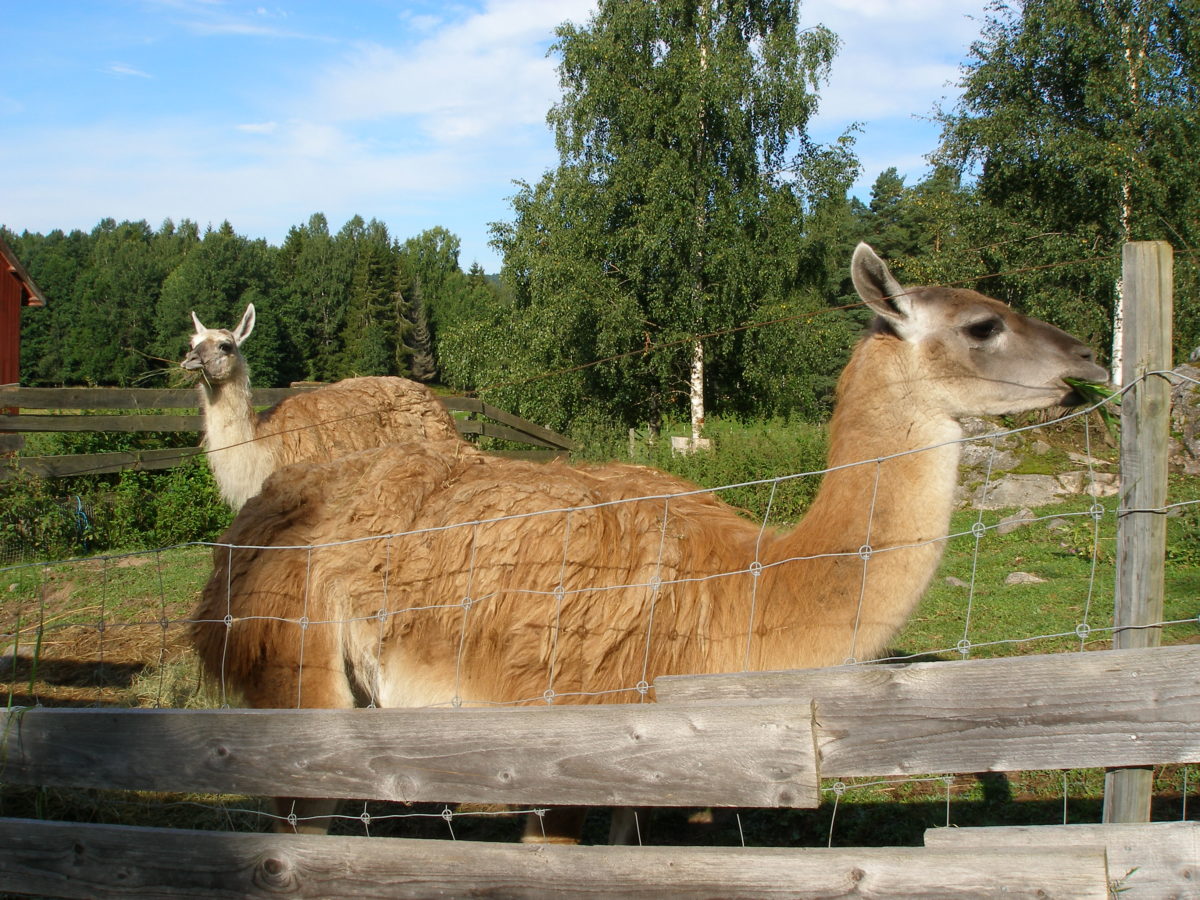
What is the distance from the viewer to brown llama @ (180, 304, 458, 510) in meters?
7.66

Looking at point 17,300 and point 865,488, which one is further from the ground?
point 17,300

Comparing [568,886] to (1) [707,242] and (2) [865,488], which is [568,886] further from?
(1) [707,242]

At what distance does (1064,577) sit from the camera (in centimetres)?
785

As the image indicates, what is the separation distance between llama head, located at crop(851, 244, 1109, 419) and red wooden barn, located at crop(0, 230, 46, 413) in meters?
23.8

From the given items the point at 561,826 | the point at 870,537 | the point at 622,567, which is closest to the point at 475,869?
the point at 561,826

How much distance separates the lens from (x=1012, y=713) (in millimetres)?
2096

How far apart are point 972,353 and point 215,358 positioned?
6.86 metres

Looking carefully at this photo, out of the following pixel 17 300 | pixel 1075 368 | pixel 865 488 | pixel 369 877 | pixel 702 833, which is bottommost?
pixel 702 833

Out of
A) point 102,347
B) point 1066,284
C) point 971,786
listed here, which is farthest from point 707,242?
point 102,347

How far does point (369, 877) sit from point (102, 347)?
65176 millimetres

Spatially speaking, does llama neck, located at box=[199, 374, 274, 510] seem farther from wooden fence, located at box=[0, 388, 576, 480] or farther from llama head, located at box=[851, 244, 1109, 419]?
llama head, located at box=[851, 244, 1109, 419]

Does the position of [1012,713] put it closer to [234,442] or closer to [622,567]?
[622,567]

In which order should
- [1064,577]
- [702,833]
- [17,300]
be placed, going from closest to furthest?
[702,833] → [1064,577] → [17,300]

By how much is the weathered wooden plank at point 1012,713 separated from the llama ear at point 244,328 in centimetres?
769
